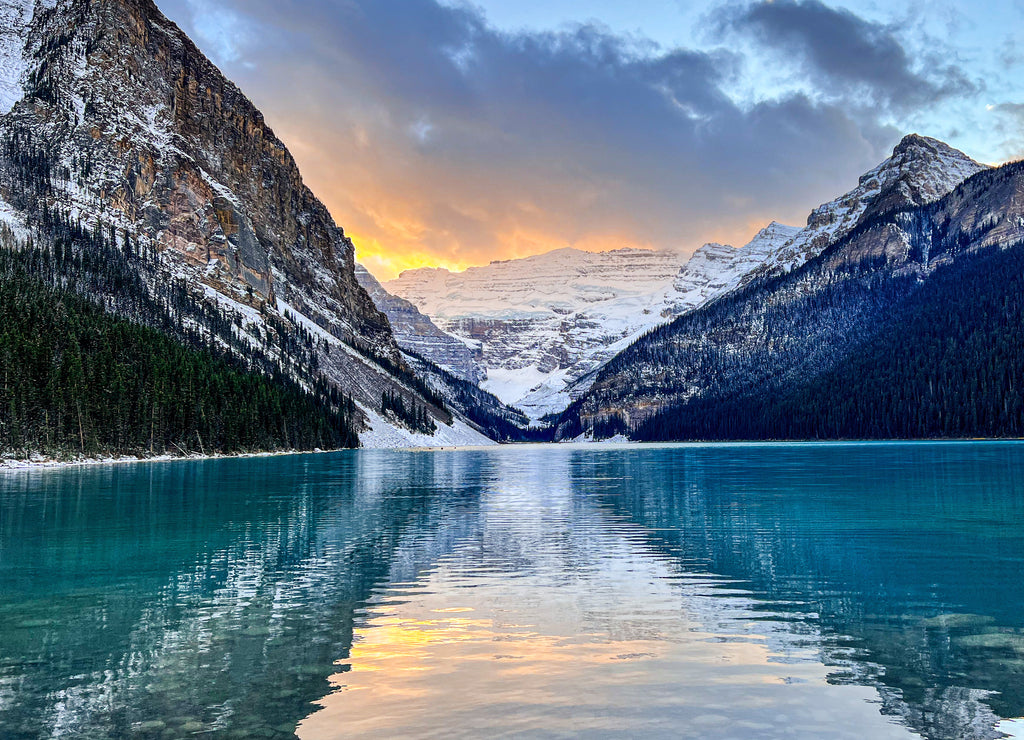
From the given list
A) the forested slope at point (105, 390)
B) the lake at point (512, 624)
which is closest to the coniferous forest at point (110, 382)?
the forested slope at point (105, 390)

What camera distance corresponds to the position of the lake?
12.5m

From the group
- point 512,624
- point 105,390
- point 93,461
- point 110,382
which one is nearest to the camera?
point 512,624

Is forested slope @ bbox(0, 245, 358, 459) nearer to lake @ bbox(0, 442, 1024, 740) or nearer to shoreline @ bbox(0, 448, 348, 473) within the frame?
shoreline @ bbox(0, 448, 348, 473)

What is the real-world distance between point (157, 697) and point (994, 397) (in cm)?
20162

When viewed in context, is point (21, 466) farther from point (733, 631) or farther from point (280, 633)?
point (733, 631)

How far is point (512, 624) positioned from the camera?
61.2 ft

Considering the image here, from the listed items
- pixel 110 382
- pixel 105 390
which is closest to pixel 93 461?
pixel 105 390

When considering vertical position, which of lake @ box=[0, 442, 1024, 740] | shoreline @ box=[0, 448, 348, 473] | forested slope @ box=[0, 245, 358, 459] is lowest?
lake @ box=[0, 442, 1024, 740]

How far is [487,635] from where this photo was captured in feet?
57.9

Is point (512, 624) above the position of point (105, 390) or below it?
below

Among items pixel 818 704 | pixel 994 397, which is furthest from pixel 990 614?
pixel 994 397

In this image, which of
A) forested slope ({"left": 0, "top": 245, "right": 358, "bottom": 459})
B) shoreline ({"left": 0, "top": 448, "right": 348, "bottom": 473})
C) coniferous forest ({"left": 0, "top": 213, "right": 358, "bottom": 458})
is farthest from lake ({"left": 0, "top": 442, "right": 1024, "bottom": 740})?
coniferous forest ({"left": 0, "top": 213, "right": 358, "bottom": 458})

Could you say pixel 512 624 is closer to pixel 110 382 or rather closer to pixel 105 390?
pixel 105 390

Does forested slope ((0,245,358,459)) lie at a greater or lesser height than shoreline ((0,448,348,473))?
greater
